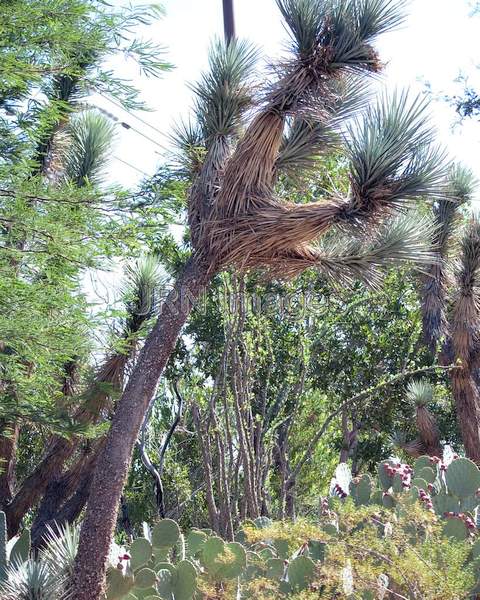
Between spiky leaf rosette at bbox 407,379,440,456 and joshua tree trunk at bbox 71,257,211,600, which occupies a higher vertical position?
spiky leaf rosette at bbox 407,379,440,456

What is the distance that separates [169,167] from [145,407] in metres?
1.90

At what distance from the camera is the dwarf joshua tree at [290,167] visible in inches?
199

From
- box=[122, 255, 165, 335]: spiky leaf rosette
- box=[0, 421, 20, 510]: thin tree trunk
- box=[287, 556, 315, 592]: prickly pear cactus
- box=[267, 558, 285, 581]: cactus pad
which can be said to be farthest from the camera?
box=[0, 421, 20, 510]: thin tree trunk

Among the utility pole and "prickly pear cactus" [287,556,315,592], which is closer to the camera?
"prickly pear cactus" [287,556,315,592]

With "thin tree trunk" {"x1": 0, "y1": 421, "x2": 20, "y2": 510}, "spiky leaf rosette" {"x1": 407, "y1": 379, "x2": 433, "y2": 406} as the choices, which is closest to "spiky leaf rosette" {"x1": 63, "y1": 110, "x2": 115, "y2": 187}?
"thin tree trunk" {"x1": 0, "y1": 421, "x2": 20, "y2": 510}

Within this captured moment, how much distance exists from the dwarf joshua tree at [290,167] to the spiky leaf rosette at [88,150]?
3607 mm

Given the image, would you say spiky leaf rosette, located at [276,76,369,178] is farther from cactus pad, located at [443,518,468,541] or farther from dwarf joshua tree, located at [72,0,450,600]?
cactus pad, located at [443,518,468,541]

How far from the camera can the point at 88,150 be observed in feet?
30.6

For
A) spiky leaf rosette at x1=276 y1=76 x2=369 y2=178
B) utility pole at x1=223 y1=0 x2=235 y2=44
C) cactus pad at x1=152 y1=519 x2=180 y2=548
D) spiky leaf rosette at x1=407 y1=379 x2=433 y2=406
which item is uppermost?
utility pole at x1=223 y1=0 x2=235 y2=44

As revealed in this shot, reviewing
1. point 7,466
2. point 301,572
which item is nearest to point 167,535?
point 301,572

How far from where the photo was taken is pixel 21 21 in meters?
4.53

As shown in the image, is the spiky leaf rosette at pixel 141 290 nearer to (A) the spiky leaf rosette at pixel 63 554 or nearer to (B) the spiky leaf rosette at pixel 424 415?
(A) the spiky leaf rosette at pixel 63 554

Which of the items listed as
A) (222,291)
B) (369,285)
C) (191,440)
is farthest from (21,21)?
(191,440)

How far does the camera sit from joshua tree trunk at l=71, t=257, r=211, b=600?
455 cm
